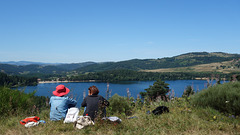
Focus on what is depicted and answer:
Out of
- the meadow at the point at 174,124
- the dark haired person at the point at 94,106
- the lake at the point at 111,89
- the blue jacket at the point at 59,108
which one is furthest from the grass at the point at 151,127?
the lake at the point at 111,89

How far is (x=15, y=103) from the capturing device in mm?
6586

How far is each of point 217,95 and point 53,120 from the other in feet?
17.1

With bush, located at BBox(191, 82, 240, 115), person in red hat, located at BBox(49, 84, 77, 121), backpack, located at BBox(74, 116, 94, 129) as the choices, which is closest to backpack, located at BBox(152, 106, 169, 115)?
bush, located at BBox(191, 82, 240, 115)

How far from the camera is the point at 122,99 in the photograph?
7527mm

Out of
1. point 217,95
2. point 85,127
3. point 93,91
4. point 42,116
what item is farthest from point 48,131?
point 217,95

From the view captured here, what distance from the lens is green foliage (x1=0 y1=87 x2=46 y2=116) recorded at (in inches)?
241

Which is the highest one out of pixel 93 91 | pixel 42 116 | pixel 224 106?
pixel 93 91

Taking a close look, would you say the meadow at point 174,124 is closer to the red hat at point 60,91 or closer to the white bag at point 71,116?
the white bag at point 71,116

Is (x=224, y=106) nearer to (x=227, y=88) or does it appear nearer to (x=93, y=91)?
(x=227, y=88)

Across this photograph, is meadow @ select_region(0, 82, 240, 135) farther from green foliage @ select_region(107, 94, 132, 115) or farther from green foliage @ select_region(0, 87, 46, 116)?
green foliage @ select_region(107, 94, 132, 115)

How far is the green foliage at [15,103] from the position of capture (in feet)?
20.1

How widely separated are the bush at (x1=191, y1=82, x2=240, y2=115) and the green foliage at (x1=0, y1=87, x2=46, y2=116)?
5857mm

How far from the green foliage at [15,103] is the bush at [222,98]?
5857 mm

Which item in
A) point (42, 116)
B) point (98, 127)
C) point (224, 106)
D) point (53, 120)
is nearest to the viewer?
point (98, 127)
